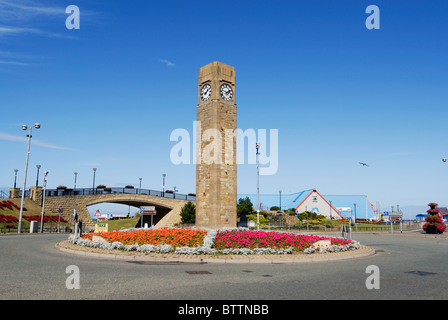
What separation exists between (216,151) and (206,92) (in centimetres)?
579

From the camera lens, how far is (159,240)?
18500mm

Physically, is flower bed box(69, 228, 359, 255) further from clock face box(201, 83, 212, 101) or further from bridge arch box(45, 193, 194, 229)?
bridge arch box(45, 193, 194, 229)

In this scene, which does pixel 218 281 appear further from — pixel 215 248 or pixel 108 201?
pixel 108 201

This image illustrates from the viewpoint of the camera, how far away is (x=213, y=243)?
17.7m

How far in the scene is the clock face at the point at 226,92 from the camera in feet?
106

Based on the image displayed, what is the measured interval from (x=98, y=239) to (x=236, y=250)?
806 cm

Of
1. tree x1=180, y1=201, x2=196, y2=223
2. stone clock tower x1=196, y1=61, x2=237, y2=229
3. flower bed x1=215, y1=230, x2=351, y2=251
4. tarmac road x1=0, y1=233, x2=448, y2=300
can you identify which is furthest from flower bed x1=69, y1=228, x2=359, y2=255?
tree x1=180, y1=201, x2=196, y2=223

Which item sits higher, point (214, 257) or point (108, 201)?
point (108, 201)

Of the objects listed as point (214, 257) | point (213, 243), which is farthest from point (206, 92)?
point (214, 257)

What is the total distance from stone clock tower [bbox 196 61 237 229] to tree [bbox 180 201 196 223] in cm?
2235

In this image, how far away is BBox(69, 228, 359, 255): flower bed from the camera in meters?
16.5

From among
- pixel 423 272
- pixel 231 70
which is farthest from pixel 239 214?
pixel 423 272

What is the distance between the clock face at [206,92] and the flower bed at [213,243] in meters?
16.2
